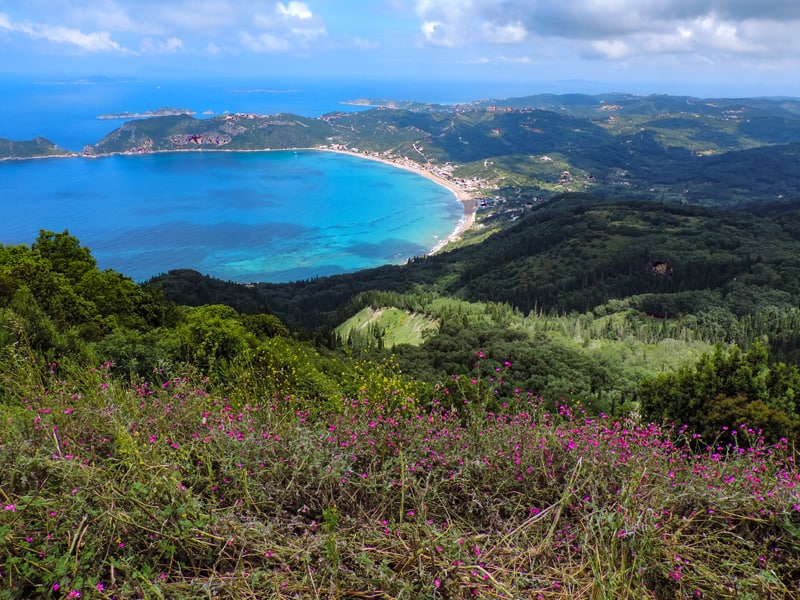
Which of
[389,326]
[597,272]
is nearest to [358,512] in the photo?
[389,326]

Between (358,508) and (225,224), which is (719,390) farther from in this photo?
(225,224)

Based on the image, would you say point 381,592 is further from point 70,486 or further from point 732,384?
point 732,384

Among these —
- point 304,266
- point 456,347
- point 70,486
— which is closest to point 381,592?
point 70,486

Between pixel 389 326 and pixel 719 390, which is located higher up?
pixel 719 390

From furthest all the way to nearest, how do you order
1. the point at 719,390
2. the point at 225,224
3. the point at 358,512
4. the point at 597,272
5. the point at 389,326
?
the point at 225,224, the point at 597,272, the point at 389,326, the point at 719,390, the point at 358,512

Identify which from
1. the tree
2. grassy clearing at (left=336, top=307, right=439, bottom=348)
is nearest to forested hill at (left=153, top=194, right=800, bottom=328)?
grassy clearing at (left=336, top=307, right=439, bottom=348)

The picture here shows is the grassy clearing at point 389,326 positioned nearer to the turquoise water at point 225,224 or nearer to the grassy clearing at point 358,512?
the turquoise water at point 225,224

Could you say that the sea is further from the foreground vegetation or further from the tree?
the foreground vegetation

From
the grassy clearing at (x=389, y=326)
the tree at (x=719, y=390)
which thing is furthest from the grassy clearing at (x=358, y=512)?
the grassy clearing at (x=389, y=326)
